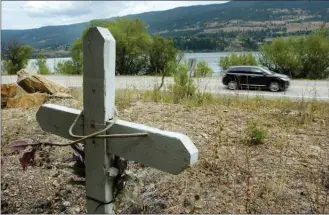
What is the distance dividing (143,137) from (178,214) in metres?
1.29

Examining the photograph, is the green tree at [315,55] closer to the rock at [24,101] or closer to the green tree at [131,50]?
the green tree at [131,50]

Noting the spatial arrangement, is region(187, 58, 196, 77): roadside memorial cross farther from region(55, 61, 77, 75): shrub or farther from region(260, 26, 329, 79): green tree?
region(55, 61, 77, 75): shrub

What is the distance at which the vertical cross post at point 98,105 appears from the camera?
1287mm

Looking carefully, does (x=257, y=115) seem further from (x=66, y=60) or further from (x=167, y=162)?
(x=66, y=60)

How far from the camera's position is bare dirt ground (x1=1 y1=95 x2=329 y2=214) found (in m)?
2.48

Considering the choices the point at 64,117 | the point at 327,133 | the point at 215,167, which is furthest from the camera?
the point at 327,133

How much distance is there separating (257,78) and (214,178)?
13.3m

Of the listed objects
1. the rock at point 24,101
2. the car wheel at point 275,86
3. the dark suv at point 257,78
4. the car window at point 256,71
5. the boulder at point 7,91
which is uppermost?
the boulder at point 7,91

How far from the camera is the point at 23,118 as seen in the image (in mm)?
4754

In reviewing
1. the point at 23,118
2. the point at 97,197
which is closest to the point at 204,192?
the point at 97,197

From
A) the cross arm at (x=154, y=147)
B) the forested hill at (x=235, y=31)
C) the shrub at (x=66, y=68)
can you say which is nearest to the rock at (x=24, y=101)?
the forested hill at (x=235, y=31)

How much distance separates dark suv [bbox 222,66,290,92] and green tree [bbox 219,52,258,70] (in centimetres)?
654

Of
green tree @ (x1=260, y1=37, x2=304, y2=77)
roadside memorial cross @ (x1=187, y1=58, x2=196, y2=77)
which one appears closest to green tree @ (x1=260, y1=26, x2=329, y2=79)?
green tree @ (x1=260, y1=37, x2=304, y2=77)

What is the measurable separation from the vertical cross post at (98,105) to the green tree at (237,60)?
2148 cm
